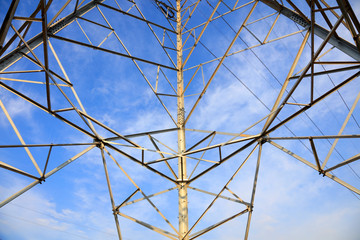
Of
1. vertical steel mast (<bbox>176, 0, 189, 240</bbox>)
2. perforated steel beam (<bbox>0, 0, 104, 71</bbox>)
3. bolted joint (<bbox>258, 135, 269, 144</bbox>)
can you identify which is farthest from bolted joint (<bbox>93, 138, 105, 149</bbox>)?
bolted joint (<bbox>258, 135, 269, 144</bbox>)

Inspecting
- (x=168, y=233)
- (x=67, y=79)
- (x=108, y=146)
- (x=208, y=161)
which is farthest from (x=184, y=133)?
(x=67, y=79)

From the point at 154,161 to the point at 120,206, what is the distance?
1.94 meters

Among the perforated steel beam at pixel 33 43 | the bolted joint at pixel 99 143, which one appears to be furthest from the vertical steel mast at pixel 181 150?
the perforated steel beam at pixel 33 43

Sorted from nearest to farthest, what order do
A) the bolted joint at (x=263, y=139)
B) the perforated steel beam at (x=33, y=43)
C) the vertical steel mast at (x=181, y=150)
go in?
the perforated steel beam at (x=33, y=43), the bolted joint at (x=263, y=139), the vertical steel mast at (x=181, y=150)

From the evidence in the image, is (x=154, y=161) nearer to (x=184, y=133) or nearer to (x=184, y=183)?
(x=184, y=183)

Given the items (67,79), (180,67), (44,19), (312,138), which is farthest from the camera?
(180,67)

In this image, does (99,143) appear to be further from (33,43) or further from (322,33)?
(322,33)

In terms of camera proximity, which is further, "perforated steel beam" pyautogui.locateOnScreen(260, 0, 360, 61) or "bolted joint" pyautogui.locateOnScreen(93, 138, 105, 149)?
"bolted joint" pyautogui.locateOnScreen(93, 138, 105, 149)

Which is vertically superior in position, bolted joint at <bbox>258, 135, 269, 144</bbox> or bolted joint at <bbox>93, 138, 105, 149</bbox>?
bolted joint at <bbox>258, 135, 269, 144</bbox>

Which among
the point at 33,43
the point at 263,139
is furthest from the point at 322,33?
the point at 33,43

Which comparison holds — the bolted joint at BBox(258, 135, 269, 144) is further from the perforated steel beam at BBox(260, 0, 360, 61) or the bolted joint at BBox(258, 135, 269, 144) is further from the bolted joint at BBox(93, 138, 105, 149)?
the bolted joint at BBox(93, 138, 105, 149)

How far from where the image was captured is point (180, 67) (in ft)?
39.5

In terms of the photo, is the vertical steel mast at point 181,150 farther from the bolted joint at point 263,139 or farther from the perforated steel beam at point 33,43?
the perforated steel beam at point 33,43

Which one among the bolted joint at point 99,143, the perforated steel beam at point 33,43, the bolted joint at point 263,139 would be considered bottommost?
the bolted joint at point 99,143
